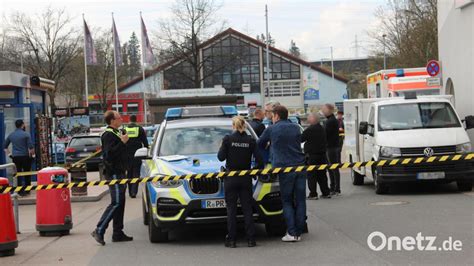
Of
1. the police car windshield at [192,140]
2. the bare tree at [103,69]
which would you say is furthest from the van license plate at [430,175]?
the bare tree at [103,69]

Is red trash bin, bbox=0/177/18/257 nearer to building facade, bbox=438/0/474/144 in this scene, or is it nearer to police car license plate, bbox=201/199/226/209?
police car license plate, bbox=201/199/226/209

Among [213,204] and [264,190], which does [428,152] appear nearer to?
[264,190]

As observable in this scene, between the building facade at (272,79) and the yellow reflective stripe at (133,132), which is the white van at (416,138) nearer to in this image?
the yellow reflective stripe at (133,132)

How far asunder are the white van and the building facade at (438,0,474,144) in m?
3.21

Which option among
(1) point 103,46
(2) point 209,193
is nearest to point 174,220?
(2) point 209,193

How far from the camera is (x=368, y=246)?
877 centimetres

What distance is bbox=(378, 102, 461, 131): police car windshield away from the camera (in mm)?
14695

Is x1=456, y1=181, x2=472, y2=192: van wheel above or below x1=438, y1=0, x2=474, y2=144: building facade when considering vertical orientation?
below

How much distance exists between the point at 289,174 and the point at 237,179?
2.73ft

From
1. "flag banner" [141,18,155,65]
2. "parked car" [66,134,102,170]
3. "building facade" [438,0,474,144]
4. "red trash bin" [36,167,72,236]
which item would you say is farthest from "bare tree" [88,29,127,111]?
"red trash bin" [36,167,72,236]

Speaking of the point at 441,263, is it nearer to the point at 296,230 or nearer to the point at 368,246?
the point at 368,246

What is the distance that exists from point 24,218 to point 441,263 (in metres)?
8.71

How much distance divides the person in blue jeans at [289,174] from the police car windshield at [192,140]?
49.6 inches

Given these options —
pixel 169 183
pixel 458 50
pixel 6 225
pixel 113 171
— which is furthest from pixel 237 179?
pixel 458 50
